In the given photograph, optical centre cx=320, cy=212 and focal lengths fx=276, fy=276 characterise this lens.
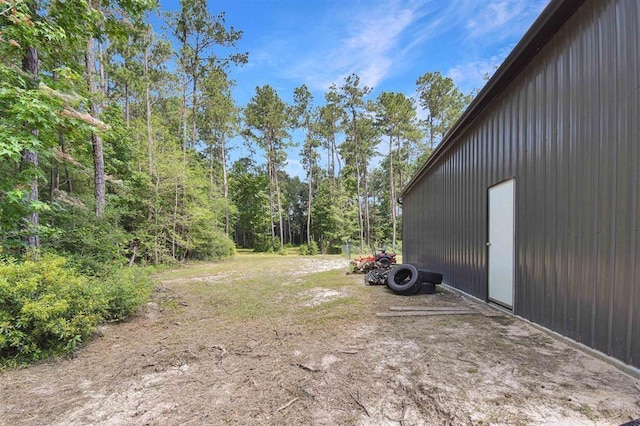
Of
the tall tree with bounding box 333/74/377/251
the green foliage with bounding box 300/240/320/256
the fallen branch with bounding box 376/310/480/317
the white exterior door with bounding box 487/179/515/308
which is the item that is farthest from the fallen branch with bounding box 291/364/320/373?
the green foliage with bounding box 300/240/320/256

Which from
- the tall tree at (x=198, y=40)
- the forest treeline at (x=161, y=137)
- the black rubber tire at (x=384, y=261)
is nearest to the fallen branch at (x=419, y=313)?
the black rubber tire at (x=384, y=261)

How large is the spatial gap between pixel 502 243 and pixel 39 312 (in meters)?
5.69

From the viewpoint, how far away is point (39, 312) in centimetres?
265

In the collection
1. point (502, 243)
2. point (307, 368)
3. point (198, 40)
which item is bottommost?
point (307, 368)

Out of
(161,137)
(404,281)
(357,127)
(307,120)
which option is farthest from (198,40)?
(404,281)

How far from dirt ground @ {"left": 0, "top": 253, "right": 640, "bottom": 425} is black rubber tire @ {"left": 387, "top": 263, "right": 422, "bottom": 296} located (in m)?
1.54

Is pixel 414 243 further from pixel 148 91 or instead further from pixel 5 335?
pixel 148 91

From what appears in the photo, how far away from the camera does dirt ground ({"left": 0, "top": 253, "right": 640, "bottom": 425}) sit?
5.85 ft

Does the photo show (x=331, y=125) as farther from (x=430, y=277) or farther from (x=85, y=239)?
(x=85, y=239)

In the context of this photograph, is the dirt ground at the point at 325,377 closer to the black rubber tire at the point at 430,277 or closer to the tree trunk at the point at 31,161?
the black rubber tire at the point at 430,277

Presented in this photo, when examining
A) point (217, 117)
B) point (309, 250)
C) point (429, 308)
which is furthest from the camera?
point (309, 250)

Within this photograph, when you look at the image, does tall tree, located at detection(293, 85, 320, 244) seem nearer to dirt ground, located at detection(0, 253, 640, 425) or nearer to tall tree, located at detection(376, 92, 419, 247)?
tall tree, located at detection(376, 92, 419, 247)

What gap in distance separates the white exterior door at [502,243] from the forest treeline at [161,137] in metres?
6.28

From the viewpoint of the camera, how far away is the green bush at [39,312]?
104 inches
